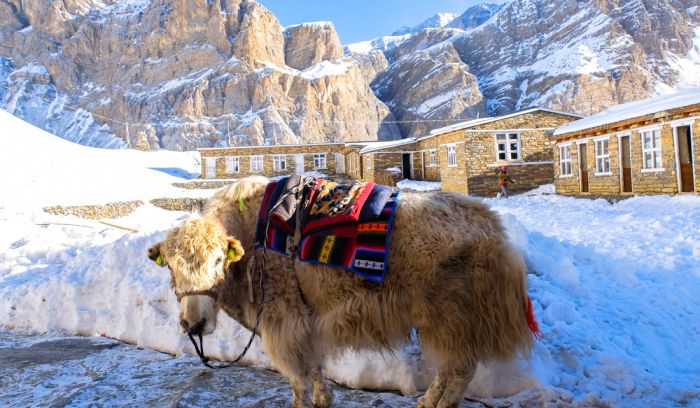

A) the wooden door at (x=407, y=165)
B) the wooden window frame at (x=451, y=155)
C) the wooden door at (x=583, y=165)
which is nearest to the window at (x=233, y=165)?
the wooden door at (x=407, y=165)

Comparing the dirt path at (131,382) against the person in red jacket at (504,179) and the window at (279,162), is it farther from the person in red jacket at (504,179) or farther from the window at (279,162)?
the window at (279,162)

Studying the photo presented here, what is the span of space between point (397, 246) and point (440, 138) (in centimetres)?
2622

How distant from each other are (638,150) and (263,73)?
76304mm

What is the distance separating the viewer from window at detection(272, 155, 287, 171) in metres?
41.2

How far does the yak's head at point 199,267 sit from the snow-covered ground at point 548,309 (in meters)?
0.98

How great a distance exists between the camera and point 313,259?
8.76ft

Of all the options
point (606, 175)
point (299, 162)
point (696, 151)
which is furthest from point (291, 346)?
point (299, 162)

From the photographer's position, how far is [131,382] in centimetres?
346

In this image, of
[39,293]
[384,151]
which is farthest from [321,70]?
[39,293]

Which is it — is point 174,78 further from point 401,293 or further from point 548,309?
point 401,293

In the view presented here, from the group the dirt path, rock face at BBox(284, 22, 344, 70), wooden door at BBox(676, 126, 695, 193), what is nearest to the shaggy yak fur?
the dirt path

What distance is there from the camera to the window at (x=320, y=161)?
41500mm

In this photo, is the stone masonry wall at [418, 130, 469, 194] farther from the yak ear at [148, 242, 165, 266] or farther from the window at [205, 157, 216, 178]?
the yak ear at [148, 242, 165, 266]

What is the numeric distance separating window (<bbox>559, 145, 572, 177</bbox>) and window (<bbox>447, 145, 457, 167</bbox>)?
592 cm
